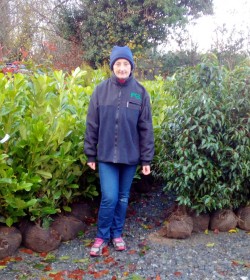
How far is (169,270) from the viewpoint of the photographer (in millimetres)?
3799

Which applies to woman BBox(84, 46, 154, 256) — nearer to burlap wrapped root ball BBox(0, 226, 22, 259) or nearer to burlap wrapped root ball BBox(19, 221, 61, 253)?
burlap wrapped root ball BBox(19, 221, 61, 253)

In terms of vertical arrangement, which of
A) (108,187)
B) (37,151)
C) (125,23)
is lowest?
(108,187)

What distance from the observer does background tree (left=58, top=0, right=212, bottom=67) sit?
15477mm

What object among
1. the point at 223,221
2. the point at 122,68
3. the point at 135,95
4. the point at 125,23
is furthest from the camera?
the point at 125,23

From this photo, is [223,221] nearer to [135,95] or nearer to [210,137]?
[210,137]

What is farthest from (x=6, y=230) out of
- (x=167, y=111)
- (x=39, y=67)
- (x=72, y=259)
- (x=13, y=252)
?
(x=39, y=67)

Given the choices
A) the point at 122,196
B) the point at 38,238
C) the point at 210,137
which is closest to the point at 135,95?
the point at 210,137

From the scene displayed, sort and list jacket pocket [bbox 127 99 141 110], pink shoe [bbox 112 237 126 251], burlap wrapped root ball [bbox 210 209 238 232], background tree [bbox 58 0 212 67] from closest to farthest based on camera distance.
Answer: jacket pocket [bbox 127 99 141 110] → pink shoe [bbox 112 237 126 251] → burlap wrapped root ball [bbox 210 209 238 232] → background tree [bbox 58 0 212 67]

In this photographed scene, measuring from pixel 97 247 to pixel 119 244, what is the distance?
0.78ft

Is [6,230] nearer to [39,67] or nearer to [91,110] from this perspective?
[91,110]

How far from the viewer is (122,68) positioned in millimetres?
3898

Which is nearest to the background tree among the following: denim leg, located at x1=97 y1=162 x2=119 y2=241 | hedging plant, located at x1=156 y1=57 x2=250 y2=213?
hedging plant, located at x1=156 y1=57 x2=250 y2=213

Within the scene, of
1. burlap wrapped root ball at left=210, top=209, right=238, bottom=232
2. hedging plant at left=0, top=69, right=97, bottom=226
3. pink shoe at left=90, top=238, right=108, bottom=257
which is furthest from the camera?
burlap wrapped root ball at left=210, top=209, right=238, bottom=232

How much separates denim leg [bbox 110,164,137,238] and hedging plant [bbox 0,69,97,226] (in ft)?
1.64
